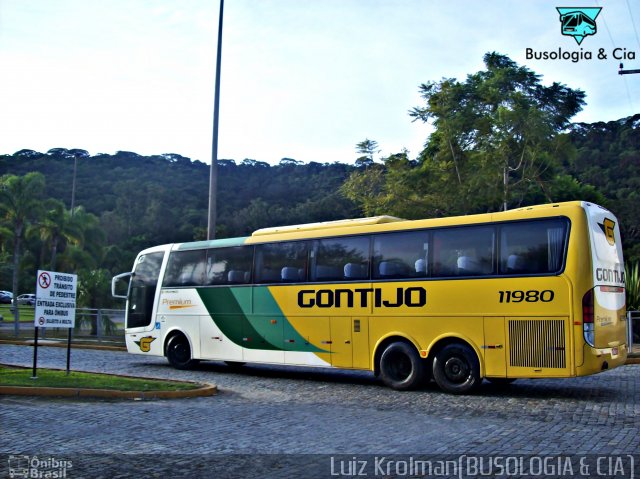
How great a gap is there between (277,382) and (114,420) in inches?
246

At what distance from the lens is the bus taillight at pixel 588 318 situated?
1180 centimetres

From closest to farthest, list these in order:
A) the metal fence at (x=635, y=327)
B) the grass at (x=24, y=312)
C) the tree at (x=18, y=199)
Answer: the metal fence at (x=635, y=327) < the grass at (x=24, y=312) < the tree at (x=18, y=199)

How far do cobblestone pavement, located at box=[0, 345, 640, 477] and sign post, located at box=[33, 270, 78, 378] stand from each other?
259cm

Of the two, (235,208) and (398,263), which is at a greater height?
(235,208)

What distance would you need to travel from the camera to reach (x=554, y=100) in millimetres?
27469

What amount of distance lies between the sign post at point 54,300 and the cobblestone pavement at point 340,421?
8.50 ft

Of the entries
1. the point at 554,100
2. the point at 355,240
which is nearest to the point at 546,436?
the point at 355,240

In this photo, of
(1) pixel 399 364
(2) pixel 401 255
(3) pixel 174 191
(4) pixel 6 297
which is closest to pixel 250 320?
(1) pixel 399 364

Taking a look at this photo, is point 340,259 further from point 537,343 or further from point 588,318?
point 588,318

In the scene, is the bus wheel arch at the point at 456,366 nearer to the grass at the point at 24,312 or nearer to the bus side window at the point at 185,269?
the bus side window at the point at 185,269

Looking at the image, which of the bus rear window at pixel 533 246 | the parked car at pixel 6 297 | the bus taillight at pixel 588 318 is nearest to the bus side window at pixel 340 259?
the bus rear window at pixel 533 246

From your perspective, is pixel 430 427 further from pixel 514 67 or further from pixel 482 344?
pixel 514 67

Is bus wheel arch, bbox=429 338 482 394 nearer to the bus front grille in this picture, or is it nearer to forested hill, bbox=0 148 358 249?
the bus front grille

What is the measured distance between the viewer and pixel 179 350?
61.3ft
